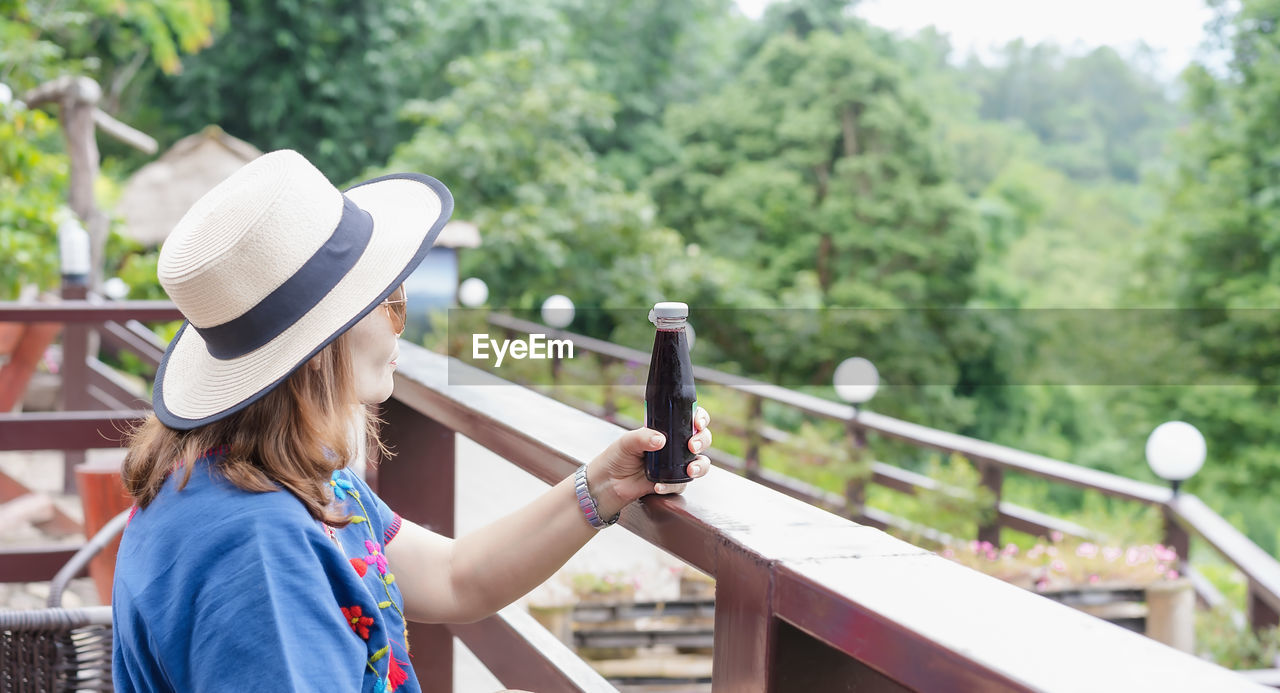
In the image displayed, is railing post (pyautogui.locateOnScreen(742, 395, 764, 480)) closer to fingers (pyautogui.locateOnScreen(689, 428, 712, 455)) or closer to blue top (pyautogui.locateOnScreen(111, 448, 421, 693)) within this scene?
fingers (pyautogui.locateOnScreen(689, 428, 712, 455))

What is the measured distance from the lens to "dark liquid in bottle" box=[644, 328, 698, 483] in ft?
3.25

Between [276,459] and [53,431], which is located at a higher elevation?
[276,459]

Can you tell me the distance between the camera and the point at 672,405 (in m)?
1.01

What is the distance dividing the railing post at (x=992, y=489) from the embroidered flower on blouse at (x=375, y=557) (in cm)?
474

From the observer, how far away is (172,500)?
94cm

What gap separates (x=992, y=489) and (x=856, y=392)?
98 cm

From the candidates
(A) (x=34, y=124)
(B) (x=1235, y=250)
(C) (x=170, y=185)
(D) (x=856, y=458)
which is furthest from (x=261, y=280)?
(B) (x=1235, y=250)

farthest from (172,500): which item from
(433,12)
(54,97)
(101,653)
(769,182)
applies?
(433,12)

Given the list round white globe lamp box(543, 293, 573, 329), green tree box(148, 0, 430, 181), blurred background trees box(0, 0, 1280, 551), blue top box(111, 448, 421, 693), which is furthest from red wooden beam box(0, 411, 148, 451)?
green tree box(148, 0, 430, 181)

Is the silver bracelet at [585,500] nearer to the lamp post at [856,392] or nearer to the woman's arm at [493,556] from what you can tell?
the woman's arm at [493,556]

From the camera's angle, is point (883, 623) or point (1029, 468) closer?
point (883, 623)

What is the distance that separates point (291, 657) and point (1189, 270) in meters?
16.9

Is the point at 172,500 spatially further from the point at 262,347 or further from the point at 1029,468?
the point at 1029,468

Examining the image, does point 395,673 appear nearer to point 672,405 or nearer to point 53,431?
point 672,405
